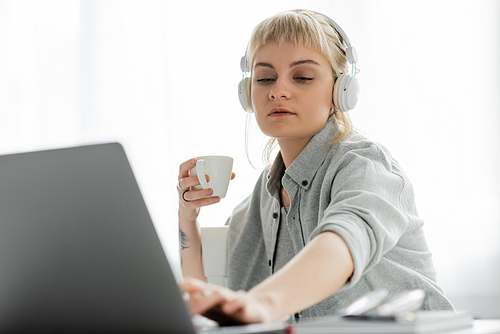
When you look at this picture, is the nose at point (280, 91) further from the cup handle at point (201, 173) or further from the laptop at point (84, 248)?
the laptop at point (84, 248)

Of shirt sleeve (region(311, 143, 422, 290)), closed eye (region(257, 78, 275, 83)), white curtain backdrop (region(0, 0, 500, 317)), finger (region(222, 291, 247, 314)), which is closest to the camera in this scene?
finger (region(222, 291, 247, 314))

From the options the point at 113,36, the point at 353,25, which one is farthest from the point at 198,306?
the point at 113,36

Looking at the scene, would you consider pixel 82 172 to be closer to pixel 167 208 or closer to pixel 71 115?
pixel 167 208

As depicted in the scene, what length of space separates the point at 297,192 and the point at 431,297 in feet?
1.34

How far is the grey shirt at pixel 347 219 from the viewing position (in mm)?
710

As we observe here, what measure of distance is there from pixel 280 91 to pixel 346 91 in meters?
0.18

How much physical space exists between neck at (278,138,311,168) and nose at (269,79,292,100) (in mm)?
183

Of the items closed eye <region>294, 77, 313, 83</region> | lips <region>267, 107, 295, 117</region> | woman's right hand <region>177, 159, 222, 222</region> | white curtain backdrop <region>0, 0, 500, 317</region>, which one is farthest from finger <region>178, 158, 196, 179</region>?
white curtain backdrop <region>0, 0, 500, 317</region>

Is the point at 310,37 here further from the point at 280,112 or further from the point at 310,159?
the point at 310,159

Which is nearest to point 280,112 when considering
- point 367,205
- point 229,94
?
point 367,205

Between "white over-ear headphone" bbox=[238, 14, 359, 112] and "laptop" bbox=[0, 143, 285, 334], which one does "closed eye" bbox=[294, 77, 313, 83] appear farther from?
"laptop" bbox=[0, 143, 285, 334]

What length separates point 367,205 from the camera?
2.52 feet

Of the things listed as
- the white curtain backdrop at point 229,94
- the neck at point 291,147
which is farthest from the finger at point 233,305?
the white curtain backdrop at point 229,94

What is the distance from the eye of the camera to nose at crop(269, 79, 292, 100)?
1135 millimetres
